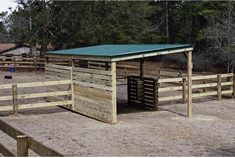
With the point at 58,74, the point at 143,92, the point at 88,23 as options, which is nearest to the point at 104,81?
the point at 143,92

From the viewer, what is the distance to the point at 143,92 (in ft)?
47.2

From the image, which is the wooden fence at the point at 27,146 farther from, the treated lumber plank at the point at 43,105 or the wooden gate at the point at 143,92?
the wooden gate at the point at 143,92

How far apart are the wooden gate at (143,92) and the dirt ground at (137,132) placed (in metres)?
0.35

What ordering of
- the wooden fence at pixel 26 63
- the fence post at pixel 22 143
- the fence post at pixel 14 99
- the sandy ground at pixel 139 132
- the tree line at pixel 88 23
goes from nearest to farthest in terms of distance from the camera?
the fence post at pixel 22 143 < the sandy ground at pixel 139 132 < the fence post at pixel 14 99 < the wooden fence at pixel 26 63 < the tree line at pixel 88 23

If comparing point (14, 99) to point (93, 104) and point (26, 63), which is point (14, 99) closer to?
point (93, 104)

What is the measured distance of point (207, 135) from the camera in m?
9.80

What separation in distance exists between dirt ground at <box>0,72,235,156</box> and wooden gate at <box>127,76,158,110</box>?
1.15 ft

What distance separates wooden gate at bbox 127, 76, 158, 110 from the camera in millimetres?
13728

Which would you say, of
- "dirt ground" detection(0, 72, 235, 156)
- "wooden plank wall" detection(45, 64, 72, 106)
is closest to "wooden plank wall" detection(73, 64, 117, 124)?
"dirt ground" detection(0, 72, 235, 156)

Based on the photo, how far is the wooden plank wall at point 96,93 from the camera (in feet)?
36.6

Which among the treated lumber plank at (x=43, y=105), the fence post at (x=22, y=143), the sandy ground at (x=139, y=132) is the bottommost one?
the sandy ground at (x=139, y=132)

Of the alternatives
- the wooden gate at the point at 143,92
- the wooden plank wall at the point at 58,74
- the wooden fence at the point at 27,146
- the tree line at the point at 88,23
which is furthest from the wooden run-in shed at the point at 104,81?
the tree line at the point at 88,23

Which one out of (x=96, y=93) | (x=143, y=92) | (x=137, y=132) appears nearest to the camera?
(x=137, y=132)

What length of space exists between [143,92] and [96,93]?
2.87 metres
